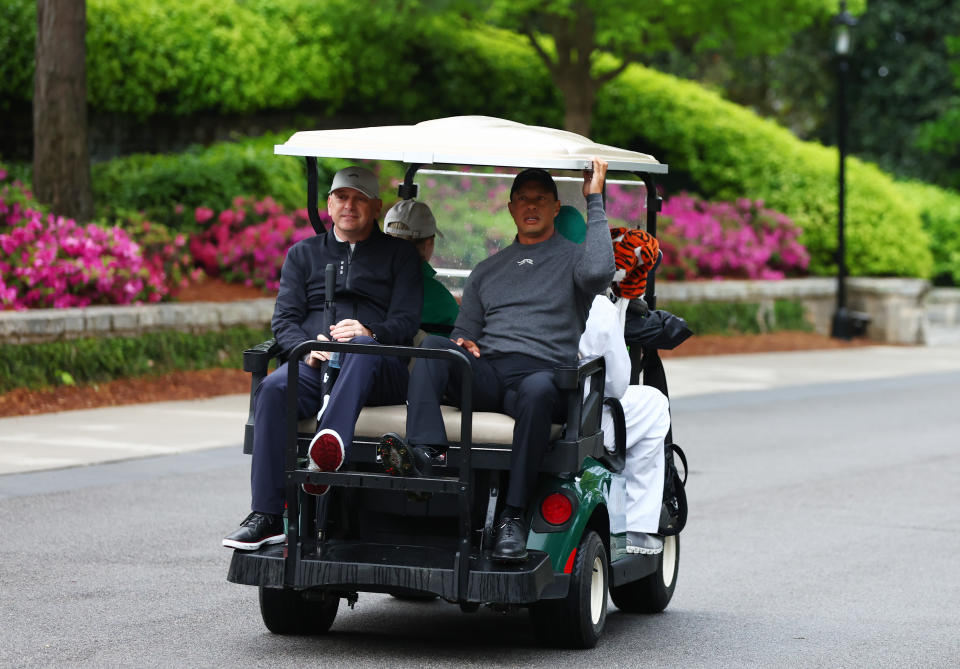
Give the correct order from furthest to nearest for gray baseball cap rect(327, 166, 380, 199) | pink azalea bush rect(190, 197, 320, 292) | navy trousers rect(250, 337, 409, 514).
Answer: pink azalea bush rect(190, 197, 320, 292) → gray baseball cap rect(327, 166, 380, 199) → navy trousers rect(250, 337, 409, 514)

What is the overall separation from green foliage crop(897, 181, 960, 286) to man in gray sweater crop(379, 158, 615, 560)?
25415 mm

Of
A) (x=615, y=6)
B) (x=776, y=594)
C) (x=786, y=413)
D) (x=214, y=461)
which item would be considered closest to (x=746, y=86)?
(x=615, y=6)

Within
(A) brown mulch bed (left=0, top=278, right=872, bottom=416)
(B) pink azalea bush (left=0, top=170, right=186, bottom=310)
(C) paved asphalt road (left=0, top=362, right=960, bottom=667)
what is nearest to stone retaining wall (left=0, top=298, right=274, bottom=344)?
(B) pink azalea bush (left=0, top=170, right=186, bottom=310)

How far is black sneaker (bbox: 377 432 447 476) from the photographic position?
5746 mm

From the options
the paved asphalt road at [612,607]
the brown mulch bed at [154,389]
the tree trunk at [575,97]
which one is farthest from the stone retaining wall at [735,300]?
the tree trunk at [575,97]

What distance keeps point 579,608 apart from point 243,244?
1180cm

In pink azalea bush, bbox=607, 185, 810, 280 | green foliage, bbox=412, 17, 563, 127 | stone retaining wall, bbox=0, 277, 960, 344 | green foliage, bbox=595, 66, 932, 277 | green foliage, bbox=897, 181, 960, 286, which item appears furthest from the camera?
green foliage, bbox=897, 181, 960, 286

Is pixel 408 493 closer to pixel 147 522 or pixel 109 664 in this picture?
pixel 109 664

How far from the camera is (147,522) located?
9.12 meters

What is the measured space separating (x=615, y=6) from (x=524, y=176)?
610 inches

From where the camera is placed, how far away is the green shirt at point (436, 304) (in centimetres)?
700

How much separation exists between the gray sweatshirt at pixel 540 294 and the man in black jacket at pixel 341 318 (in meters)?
0.32

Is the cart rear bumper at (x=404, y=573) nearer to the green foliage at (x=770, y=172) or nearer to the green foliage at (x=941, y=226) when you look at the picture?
the green foliage at (x=770, y=172)

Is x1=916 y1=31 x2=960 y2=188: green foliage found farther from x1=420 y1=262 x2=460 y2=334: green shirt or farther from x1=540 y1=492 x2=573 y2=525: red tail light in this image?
x1=540 y1=492 x2=573 y2=525: red tail light
